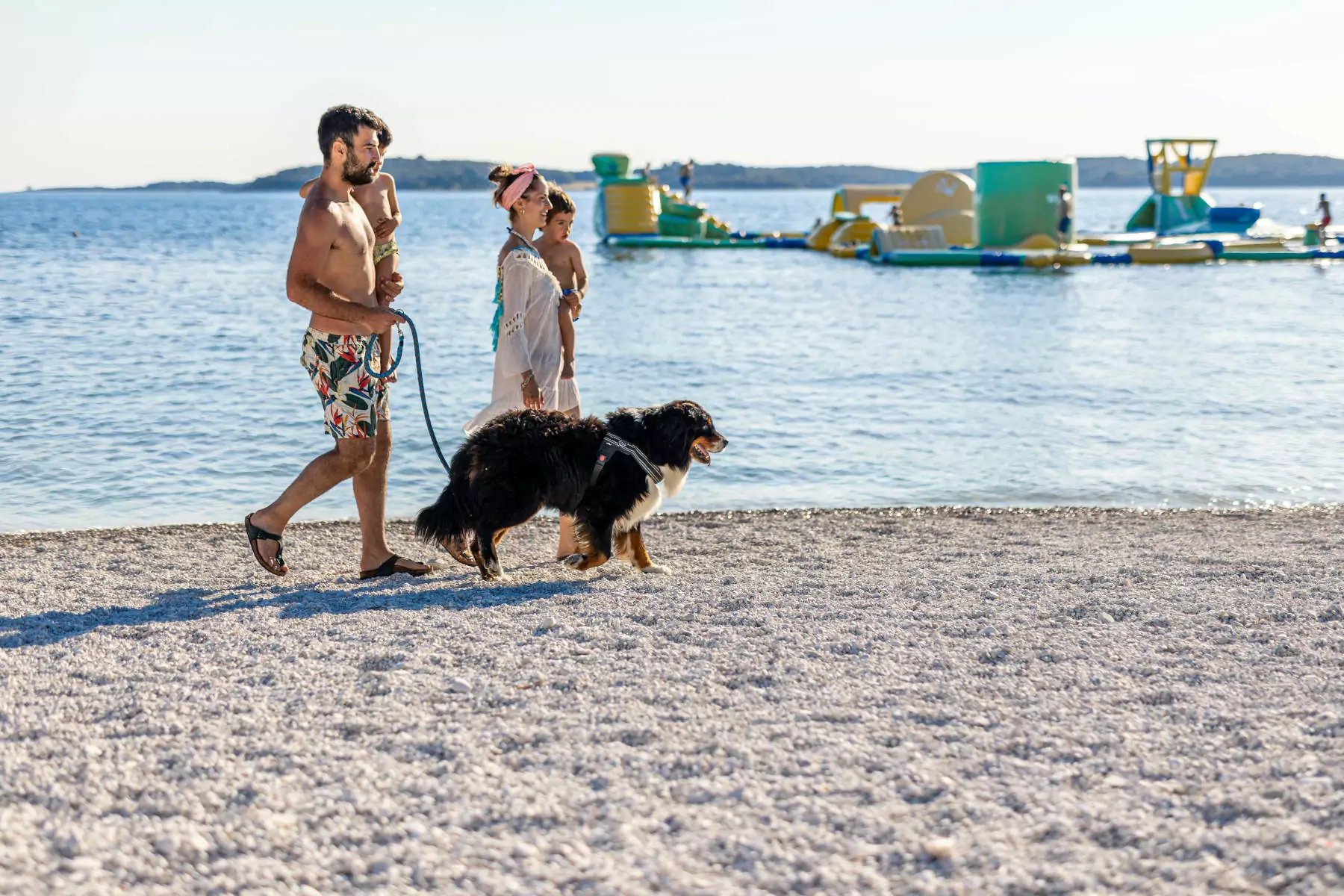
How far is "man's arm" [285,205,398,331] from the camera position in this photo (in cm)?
508

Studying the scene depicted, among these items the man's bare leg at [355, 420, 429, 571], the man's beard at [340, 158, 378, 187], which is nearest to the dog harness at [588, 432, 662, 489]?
→ the man's bare leg at [355, 420, 429, 571]

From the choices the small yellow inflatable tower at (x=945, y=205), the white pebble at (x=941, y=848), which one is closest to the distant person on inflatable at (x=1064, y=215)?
the small yellow inflatable tower at (x=945, y=205)

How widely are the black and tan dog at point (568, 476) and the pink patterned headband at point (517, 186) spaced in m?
1.03

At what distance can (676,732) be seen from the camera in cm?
360

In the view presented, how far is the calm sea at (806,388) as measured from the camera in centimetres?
1029

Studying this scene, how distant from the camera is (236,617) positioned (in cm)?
507

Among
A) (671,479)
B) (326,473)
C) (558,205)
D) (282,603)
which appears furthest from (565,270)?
(282,603)

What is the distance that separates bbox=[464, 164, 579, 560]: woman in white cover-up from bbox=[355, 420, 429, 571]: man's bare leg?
18.3 inches

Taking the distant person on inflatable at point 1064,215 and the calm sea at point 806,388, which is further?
the distant person on inflatable at point 1064,215

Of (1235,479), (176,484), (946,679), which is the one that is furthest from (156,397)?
(946,679)

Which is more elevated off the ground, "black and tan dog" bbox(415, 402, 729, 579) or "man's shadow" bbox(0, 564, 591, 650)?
"black and tan dog" bbox(415, 402, 729, 579)

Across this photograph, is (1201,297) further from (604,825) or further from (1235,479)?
(604,825)

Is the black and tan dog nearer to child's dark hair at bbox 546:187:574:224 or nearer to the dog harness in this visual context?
the dog harness

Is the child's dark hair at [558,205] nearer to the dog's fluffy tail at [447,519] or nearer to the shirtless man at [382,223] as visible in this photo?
the shirtless man at [382,223]
